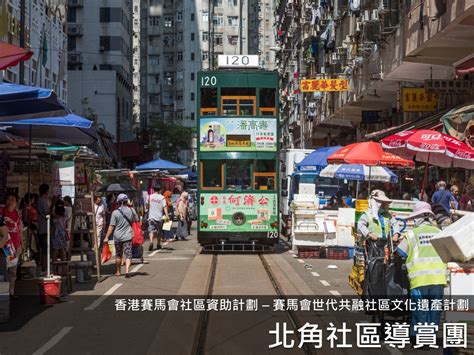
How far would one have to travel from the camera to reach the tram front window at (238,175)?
75.3ft

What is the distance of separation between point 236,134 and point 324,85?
Result: 35.8 feet

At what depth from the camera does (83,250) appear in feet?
55.0

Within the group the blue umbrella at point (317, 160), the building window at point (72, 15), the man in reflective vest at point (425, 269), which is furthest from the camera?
the building window at point (72, 15)

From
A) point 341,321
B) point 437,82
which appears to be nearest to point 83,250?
point 341,321

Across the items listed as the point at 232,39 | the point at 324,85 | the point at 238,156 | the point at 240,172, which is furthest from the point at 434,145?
the point at 232,39

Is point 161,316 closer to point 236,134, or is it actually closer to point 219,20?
point 236,134

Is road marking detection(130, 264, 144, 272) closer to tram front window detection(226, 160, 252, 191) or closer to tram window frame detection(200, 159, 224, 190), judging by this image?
tram window frame detection(200, 159, 224, 190)

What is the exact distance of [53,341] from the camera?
33.0 feet

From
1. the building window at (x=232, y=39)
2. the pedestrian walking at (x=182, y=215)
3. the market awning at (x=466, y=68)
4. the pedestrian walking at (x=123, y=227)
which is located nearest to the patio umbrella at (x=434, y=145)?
the market awning at (x=466, y=68)

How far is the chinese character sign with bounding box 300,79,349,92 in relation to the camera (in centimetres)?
3275

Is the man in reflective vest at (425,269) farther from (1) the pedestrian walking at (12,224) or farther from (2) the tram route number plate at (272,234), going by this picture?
(2) the tram route number plate at (272,234)

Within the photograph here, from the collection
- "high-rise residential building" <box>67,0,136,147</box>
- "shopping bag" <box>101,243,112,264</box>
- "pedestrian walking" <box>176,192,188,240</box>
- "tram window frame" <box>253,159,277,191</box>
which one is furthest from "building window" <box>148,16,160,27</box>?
"shopping bag" <box>101,243,112,264</box>

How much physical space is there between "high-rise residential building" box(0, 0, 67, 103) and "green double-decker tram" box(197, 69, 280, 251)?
1159cm

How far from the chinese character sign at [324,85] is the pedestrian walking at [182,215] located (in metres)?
6.94
